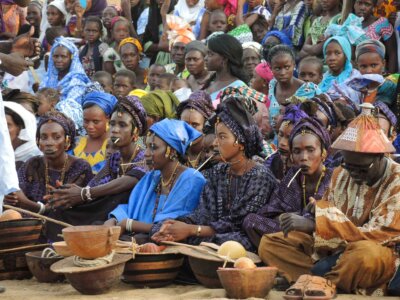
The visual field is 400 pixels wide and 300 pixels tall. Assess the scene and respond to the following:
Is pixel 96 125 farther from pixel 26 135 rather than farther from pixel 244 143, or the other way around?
pixel 244 143

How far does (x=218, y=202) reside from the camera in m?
6.96

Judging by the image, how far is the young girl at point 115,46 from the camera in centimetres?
1347

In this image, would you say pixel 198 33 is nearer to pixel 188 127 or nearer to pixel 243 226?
pixel 188 127

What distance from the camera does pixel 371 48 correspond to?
30.1ft

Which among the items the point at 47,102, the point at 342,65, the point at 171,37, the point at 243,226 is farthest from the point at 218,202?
the point at 171,37

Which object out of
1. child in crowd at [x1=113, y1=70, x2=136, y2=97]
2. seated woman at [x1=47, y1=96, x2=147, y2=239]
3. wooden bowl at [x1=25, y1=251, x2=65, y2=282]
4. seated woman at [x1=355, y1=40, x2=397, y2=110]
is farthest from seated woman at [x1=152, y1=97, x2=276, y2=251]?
child in crowd at [x1=113, y1=70, x2=136, y2=97]

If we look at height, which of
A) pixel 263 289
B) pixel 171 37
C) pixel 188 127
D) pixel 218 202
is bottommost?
pixel 263 289

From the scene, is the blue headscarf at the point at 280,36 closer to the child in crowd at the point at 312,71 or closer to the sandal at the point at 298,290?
the child in crowd at the point at 312,71

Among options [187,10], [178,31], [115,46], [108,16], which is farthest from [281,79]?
[108,16]

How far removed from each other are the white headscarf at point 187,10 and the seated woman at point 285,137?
19.8 ft

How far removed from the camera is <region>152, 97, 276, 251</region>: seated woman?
6.79 meters

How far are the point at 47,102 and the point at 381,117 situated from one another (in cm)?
474

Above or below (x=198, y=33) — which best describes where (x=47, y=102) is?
below

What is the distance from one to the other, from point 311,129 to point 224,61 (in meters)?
3.55
